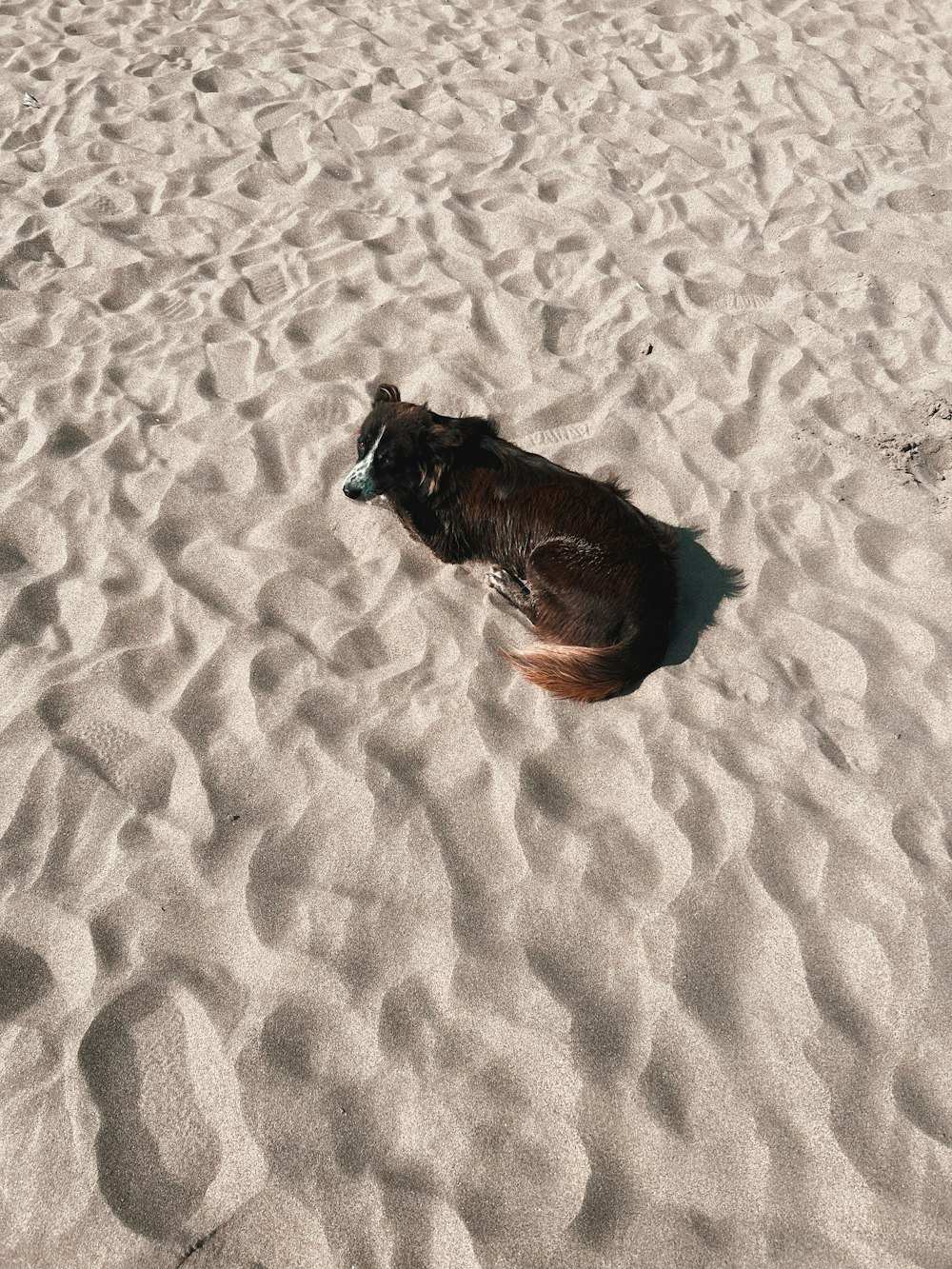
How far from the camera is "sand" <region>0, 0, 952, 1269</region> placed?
2.44 meters

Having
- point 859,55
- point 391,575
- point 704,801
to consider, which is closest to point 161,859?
point 391,575

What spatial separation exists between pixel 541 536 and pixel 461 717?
772 mm

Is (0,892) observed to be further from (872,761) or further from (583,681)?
(872,761)

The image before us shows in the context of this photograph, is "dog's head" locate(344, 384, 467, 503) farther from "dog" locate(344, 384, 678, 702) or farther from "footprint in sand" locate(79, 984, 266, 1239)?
"footprint in sand" locate(79, 984, 266, 1239)

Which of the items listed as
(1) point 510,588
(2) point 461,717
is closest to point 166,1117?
(2) point 461,717

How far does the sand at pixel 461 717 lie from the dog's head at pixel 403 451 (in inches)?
16.4

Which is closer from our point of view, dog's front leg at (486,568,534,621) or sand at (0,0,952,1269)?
Result: sand at (0,0,952,1269)

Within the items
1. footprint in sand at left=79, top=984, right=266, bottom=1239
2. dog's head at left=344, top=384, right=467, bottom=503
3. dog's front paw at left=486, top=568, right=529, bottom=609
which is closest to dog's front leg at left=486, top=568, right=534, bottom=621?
dog's front paw at left=486, top=568, right=529, bottom=609

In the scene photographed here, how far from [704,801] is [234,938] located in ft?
5.29

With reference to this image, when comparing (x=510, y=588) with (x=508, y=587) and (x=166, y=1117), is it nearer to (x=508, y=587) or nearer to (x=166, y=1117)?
(x=508, y=587)

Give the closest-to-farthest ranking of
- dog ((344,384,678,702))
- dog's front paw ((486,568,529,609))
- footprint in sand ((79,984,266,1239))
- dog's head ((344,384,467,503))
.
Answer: footprint in sand ((79,984,266,1239)) < dog ((344,384,678,702)) < dog's head ((344,384,467,503)) < dog's front paw ((486,568,529,609))

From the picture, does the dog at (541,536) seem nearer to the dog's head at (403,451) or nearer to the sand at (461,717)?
the dog's head at (403,451)

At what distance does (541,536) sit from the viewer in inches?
141

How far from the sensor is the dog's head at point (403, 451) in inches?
143
